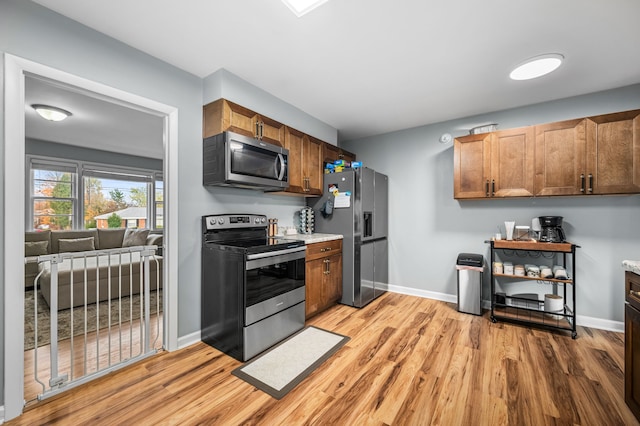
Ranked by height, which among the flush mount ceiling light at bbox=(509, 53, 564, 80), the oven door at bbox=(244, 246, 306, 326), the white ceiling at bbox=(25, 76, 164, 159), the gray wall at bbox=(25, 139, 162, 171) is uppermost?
the white ceiling at bbox=(25, 76, 164, 159)

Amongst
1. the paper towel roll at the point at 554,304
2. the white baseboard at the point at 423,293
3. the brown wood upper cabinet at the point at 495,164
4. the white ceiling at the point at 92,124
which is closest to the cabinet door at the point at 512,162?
the brown wood upper cabinet at the point at 495,164

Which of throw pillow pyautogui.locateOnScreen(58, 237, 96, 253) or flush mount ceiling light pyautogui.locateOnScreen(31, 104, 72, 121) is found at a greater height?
flush mount ceiling light pyautogui.locateOnScreen(31, 104, 72, 121)

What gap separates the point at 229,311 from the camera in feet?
7.33

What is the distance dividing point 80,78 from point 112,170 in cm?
487

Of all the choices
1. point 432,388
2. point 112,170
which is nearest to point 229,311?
point 432,388

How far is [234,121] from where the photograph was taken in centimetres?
247

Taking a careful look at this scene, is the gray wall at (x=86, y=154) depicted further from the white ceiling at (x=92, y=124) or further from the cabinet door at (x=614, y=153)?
the cabinet door at (x=614, y=153)

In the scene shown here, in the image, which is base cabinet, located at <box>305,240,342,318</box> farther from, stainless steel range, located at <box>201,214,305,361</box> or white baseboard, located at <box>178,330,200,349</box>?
white baseboard, located at <box>178,330,200,349</box>

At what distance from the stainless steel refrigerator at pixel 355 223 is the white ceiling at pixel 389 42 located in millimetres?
1089

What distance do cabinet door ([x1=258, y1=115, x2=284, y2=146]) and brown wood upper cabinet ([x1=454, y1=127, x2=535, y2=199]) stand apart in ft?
7.22

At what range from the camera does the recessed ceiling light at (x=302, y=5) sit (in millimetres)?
1652

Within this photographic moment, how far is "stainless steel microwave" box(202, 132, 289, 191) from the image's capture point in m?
2.30

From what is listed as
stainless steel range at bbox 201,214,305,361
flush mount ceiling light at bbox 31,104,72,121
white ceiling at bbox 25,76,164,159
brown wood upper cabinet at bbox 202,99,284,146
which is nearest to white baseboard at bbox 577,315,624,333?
stainless steel range at bbox 201,214,305,361

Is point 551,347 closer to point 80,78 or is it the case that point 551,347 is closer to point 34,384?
point 34,384
